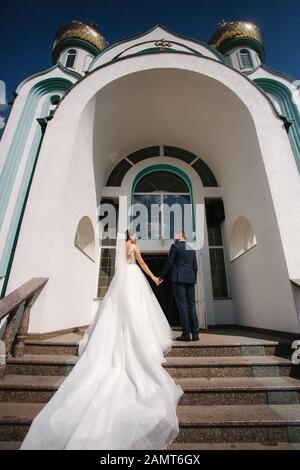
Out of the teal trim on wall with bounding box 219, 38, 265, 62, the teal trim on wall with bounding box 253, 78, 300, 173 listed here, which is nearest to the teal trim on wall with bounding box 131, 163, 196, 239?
the teal trim on wall with bounding box 253, 78, 300, 173

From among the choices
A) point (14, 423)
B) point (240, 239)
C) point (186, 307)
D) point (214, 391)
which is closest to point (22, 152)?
point (186, 307)

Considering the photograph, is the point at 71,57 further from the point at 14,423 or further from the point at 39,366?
the point at 14,423

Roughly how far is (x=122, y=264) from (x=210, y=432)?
2365 mm

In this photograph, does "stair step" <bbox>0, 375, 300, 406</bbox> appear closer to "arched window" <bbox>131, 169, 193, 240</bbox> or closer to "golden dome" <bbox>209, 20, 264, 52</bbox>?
"arched window" <bbox>131, 169, 193, 240</bbox>

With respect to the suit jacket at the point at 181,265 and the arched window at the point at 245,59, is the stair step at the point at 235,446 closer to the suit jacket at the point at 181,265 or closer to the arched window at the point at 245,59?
the suit jacket at the point at 181,265

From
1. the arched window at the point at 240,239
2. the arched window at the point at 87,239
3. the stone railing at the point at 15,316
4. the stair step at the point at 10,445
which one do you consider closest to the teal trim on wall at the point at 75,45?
the arched window at the point at 87,239

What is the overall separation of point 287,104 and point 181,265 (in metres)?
7.83

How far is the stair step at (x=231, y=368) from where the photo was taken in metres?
2.87

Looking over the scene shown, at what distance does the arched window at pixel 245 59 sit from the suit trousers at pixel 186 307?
12360 mm

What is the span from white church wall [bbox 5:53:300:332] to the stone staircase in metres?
0.79

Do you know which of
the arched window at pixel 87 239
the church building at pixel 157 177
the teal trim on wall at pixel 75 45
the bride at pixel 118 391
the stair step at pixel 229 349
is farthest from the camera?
the teal trim on wall at pixel 75 45

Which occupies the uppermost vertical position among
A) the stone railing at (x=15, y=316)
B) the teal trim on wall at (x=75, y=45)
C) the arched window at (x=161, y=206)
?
the teal trim on wall at (x=75, y=45)

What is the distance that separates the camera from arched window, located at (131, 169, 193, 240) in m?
7.19
